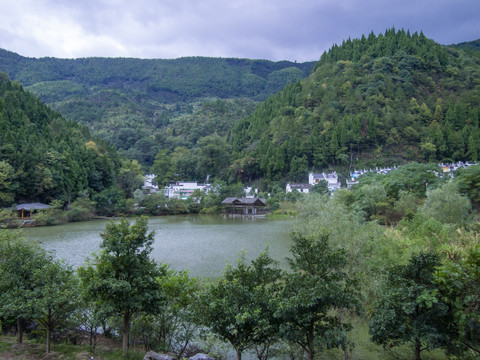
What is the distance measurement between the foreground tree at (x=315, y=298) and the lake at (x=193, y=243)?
844 centimetres

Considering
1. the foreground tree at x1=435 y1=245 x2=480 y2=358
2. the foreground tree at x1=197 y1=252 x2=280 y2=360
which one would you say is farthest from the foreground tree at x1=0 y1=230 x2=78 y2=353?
the foreground tree at x1=435 y1=245 x2=480 y2=358

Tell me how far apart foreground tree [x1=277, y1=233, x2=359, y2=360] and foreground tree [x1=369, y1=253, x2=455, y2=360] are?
734 millimetres

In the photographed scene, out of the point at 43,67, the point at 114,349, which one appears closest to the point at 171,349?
the point at 114,349

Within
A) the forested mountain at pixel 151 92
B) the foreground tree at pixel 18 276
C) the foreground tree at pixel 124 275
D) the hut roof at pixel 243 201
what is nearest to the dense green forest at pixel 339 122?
the forested mountain at pixel 151 92

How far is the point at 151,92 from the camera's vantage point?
156500 millimetres

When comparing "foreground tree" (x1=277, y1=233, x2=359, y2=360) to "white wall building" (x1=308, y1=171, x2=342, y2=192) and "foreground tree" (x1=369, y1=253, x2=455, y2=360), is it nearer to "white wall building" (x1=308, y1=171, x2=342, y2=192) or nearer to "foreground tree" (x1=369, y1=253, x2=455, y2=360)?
"foreground tree" (x1=369, y1=253, x2=455, y2=360)

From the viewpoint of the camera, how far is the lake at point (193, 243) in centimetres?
1947

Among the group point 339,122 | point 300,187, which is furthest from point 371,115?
point 300,187

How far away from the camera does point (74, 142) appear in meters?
49.2

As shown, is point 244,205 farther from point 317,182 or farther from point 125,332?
point 125,332

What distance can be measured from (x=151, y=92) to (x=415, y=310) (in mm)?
160710

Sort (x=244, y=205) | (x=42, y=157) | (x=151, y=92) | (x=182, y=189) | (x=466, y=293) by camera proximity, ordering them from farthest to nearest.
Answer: (x=151, y=92) < (x=182, y=189) < (x=244, y=205) < (x=42, y=157) < (x=466, y=293)

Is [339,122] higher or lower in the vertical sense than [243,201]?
higher

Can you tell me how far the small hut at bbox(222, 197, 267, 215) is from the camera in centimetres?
4470
